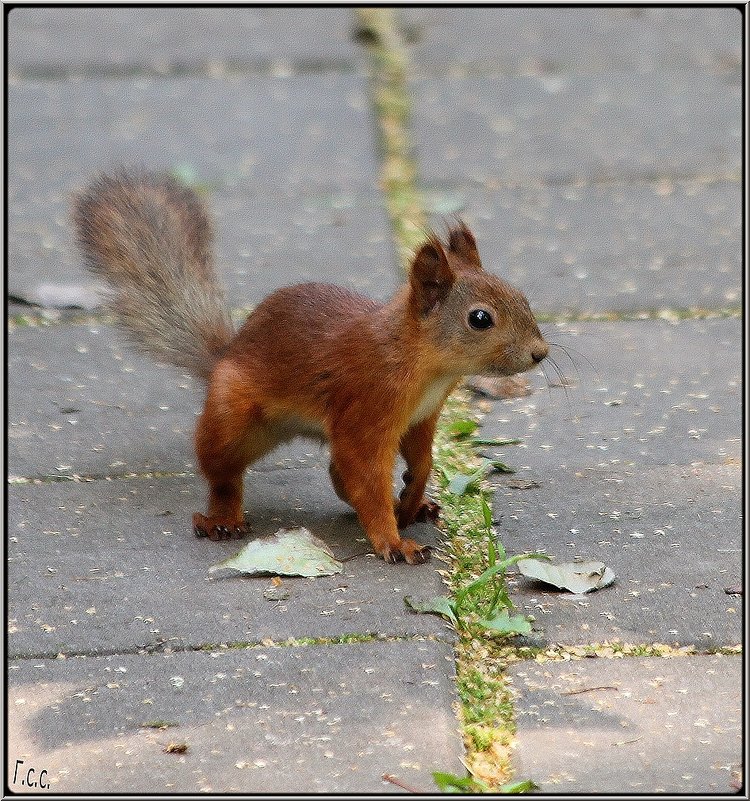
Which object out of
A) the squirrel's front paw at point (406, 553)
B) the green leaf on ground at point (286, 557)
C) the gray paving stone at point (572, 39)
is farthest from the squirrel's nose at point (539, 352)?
the gray paving stone at point (572, 39)

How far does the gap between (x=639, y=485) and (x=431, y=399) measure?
1.68 ft

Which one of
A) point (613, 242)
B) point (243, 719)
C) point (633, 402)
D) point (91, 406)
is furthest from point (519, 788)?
point (613, 242)

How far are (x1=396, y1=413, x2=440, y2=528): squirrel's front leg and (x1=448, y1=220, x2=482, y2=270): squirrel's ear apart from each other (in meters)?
0.37

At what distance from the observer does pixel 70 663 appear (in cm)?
238

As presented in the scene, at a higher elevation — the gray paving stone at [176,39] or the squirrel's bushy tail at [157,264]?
the gray paving stone at [176,39]

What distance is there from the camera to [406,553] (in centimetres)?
281

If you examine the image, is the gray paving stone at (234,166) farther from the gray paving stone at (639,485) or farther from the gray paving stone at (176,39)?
the gray paving stone at (639,485)

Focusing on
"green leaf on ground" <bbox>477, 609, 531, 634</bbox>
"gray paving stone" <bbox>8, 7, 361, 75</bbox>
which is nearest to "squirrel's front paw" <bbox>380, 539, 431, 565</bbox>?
"green leaf on ground" <bbox>477, 609, 531, 634</bbox>

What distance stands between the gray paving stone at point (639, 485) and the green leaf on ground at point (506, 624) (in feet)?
0.11

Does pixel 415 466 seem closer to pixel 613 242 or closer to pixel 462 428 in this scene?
pixel 462 428

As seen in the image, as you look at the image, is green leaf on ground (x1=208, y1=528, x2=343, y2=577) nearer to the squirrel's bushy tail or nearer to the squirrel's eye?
the squirrel's eye

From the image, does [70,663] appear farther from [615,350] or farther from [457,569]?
[615,350]

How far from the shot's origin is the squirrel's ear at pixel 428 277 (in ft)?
9.77

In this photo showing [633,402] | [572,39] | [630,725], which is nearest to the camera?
[630,725]
